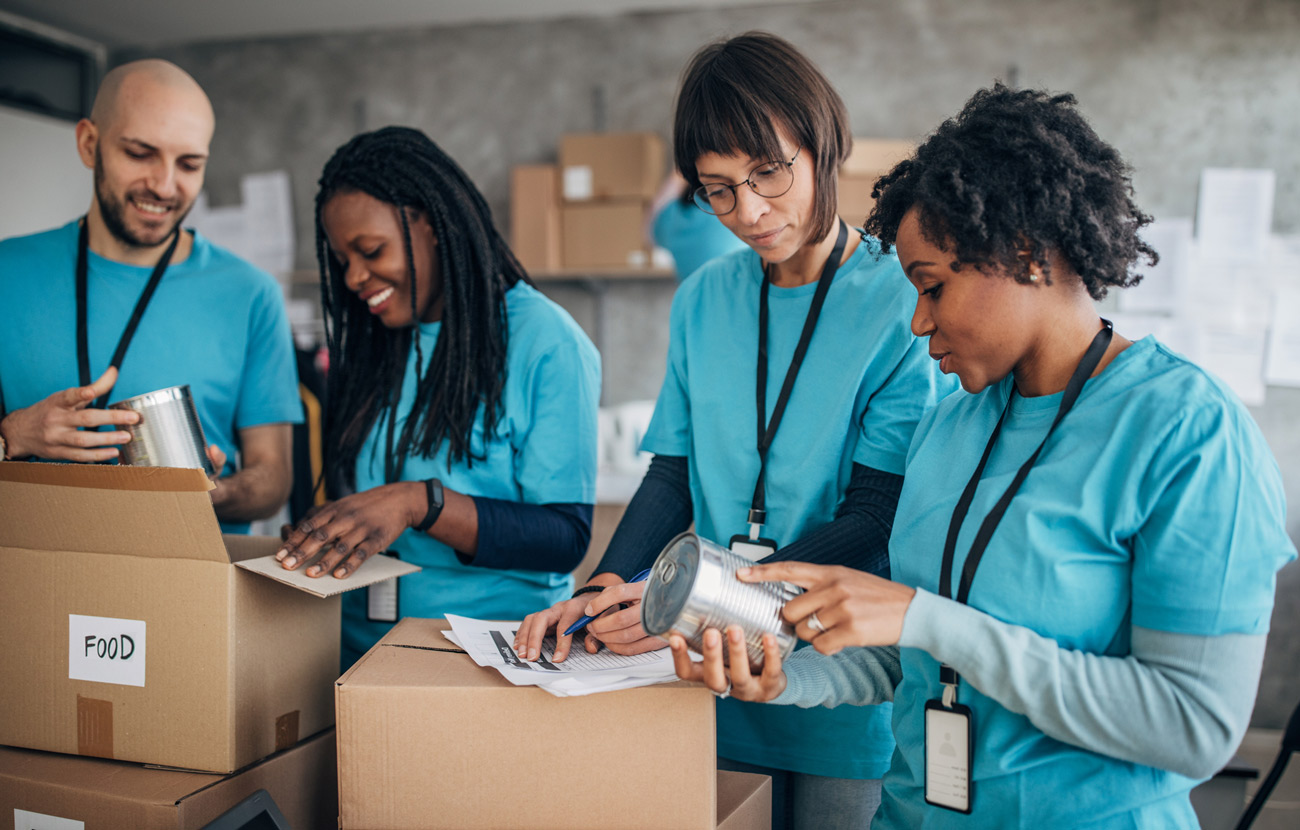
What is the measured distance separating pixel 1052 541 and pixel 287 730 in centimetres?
96

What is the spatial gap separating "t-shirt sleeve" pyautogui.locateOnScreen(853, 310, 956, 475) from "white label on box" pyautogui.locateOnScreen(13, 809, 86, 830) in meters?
1.06

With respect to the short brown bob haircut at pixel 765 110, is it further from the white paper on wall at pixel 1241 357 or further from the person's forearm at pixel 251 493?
the white paper on wall at pixel 1241 357

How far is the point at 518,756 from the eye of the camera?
0.96 metres

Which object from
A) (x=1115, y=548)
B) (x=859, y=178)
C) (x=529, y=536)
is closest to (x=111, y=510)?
(x=529, y=536)

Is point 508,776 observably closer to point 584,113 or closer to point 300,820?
point 300,820

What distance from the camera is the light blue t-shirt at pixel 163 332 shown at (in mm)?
1605

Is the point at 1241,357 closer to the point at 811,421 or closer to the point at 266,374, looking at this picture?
the point at 811,421

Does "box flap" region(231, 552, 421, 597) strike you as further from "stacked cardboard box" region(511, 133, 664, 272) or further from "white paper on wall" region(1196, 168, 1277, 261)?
"white paper on wall" region(1196, 168, 1277, 261)

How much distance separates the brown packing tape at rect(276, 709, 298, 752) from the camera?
3.85 feet

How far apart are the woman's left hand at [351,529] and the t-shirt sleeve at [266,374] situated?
0.55 m

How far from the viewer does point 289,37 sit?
459 centimetres

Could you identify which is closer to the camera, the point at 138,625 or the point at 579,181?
the point at 138,625

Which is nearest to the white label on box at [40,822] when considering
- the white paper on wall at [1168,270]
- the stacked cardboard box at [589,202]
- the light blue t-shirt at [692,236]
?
the light blue t-shirt at [692,236]

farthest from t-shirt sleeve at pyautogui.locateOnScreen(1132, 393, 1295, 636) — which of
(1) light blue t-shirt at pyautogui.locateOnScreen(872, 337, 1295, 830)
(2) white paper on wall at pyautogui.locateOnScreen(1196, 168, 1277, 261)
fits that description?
(2) white paper on wall at pyautogui.locateOnScreen(1196, 168, 1277, 261)
